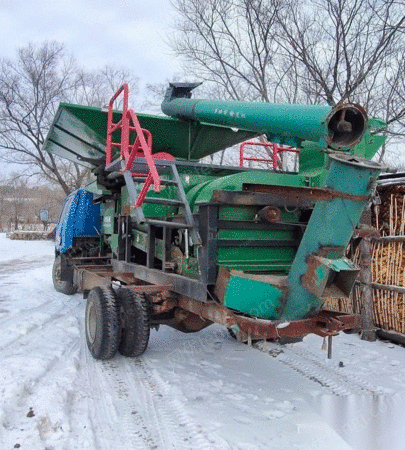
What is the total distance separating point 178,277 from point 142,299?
75cm

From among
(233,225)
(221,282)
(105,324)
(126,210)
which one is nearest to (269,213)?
(233,225)

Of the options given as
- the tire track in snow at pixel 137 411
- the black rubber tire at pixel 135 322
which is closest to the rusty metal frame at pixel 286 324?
the tire track in snow at pixel 137 411

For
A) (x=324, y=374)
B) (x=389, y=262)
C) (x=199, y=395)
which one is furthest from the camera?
(x=389, y=262)

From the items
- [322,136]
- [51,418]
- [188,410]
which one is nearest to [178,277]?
[188,410]

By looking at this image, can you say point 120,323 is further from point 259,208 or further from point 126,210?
point 259,208

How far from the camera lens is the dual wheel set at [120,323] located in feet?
15.9

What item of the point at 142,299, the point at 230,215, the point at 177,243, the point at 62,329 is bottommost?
the point at 62,329

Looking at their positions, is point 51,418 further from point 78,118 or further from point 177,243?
point 78,118

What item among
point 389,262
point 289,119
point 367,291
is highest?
point 289,119

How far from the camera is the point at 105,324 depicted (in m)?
4.84

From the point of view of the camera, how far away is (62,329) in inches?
255

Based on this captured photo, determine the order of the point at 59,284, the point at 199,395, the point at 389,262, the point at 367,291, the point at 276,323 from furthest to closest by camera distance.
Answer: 1. the point at 59,284
2. the point at 367,291
3. the point at 389,262
4. the point at 199,395
5. the point at 276,323

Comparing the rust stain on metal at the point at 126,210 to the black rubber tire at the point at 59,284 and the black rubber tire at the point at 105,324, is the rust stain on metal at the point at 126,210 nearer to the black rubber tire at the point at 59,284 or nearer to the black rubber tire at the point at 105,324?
the black rubber tire at the point at 105,324

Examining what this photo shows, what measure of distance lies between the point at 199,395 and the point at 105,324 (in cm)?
131
